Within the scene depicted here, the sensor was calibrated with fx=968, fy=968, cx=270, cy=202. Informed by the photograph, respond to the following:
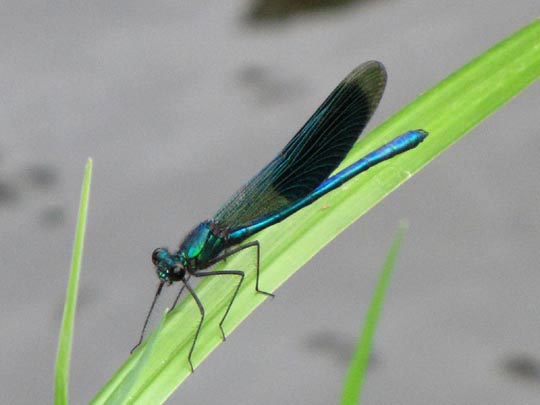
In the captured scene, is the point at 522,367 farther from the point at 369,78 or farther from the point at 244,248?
the point at 244,248

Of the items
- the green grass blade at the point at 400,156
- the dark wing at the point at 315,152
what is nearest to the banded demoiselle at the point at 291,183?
the dark wing at the point at 315,152

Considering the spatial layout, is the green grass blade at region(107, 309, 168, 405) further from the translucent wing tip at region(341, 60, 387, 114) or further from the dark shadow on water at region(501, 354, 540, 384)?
the dark shadow on water at region(501, 354, 540, 384)

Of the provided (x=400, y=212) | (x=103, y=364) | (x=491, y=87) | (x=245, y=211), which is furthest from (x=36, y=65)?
(x=491, y=87)

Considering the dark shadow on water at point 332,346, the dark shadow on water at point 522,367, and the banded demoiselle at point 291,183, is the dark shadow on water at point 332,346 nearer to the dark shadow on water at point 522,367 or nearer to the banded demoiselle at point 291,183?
the dark shadow on water at point 522,367

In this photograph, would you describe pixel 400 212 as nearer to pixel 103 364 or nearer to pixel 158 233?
pixel 158 233

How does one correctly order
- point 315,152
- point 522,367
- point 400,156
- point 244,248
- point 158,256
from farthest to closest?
point 522,367, point 315,152, point 158,256, point 244,248, point 400,156

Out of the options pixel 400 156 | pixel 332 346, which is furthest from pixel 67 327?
pixel 332 346

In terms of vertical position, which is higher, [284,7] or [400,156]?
[284,7]
